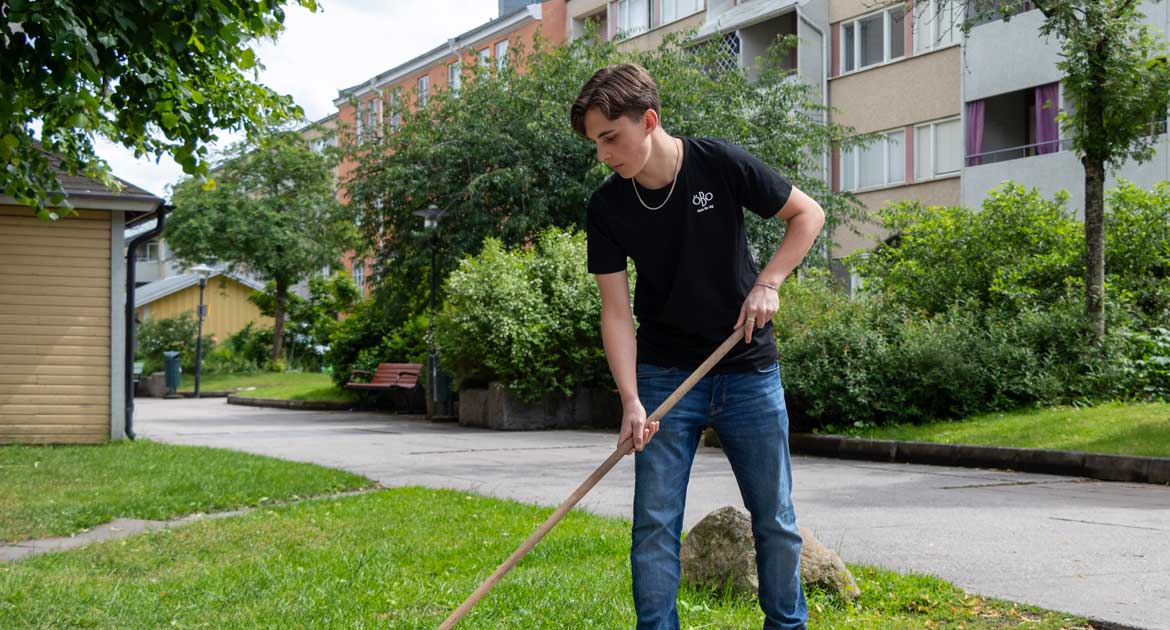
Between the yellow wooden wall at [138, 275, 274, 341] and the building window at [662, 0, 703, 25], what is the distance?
27.2 m

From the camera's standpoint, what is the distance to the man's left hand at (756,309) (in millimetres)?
3625

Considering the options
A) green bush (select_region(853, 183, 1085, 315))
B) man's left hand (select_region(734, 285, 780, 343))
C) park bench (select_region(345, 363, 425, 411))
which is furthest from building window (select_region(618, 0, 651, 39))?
man's left hand (select_region(734, 285, 780, 343))

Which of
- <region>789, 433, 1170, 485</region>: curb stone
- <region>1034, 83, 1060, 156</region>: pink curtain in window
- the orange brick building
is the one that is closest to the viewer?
<region>789, 433, 1170, 485</region>: curb stone

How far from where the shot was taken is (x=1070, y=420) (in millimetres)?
12359

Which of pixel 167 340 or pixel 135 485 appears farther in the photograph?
pixel 167 340

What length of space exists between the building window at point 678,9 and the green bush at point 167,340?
19.9m

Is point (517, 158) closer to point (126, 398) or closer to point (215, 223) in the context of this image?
point (126, 398)

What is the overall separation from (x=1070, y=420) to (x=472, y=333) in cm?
881

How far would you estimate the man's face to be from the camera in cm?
356

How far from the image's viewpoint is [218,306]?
185 ft

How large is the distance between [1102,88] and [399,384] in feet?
46.6

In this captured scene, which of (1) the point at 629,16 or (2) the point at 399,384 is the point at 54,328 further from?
(1) the point at 629,16

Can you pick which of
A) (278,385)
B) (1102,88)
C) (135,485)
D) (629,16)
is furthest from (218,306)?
(1102,88)

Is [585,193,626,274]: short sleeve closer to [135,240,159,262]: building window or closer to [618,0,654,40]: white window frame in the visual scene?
[618,0,654,40]: white window frame
